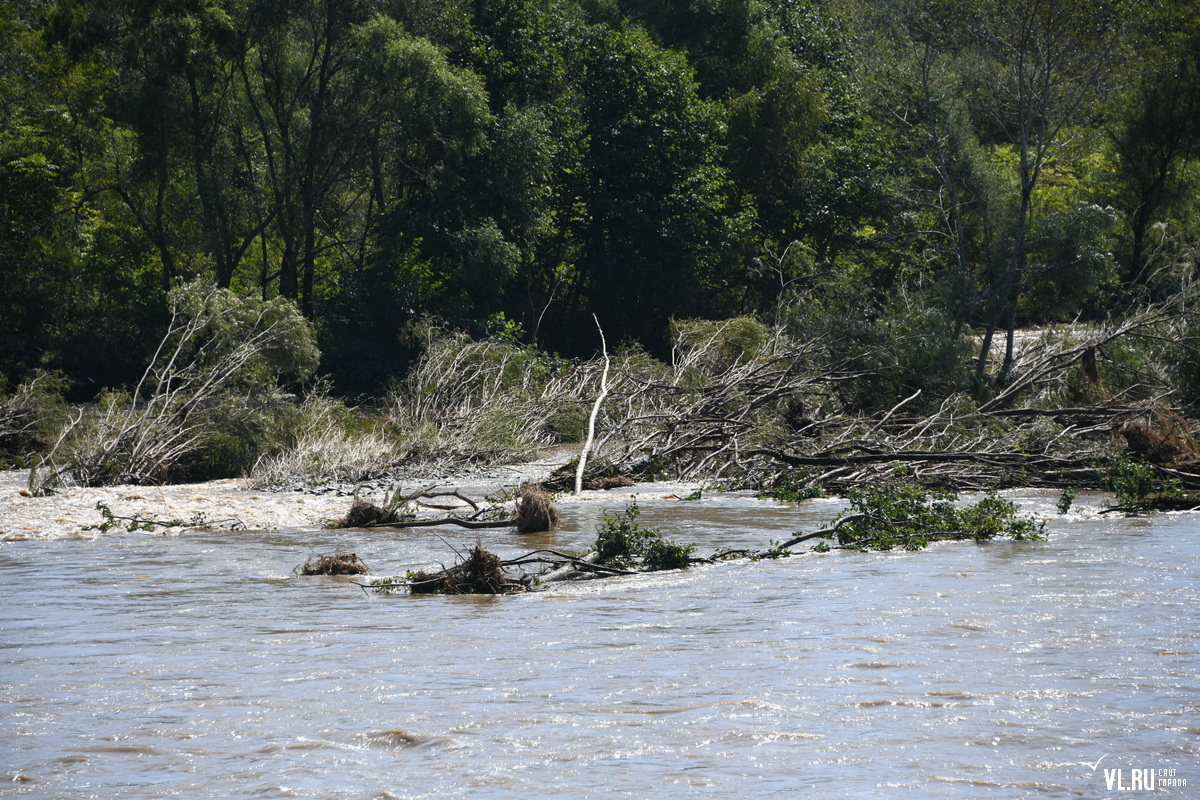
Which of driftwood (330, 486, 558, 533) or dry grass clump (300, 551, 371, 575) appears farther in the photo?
driftwood (330, 486, 558, 533)

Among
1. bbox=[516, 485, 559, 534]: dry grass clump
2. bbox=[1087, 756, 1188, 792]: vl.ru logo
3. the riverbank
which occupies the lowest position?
the riverbank

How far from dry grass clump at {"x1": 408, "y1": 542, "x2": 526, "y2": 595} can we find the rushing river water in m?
0.22

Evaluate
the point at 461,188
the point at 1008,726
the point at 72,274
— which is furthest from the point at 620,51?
the point at 1008,726

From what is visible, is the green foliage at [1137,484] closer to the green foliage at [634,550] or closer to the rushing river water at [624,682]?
the rushing river water at [624,682]

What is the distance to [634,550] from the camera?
9.70 metres

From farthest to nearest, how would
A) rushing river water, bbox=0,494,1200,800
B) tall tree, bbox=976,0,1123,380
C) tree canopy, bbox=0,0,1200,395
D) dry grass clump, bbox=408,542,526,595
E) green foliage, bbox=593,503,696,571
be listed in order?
tree canopy, bbox=0,0,1200,395, tall tree, bbox=976,0,1123,380, green foliage, bbox=593,503,696,571, dry grass clump, bbox=408,542,526,595, rushing river water, bbox=0,494,1200,800

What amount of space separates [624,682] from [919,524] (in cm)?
559

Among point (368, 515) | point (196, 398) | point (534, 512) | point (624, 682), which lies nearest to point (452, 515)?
point (368, 515)

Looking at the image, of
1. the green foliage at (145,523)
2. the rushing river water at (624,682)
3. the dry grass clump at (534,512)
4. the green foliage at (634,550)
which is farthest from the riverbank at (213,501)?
the green foliage at (634,550)

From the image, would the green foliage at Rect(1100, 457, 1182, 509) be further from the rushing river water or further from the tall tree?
the tall tree

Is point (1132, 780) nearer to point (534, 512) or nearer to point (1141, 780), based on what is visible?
point (1141, 780)

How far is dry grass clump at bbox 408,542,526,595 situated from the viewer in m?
8.91

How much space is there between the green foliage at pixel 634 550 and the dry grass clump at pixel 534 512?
2.11 m

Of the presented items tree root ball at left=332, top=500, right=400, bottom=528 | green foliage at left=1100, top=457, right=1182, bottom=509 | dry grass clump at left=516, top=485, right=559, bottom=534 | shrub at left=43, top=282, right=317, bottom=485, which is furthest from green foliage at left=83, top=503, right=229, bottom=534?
green foliage at left=1100, top=457, right=1182, bottom=509
